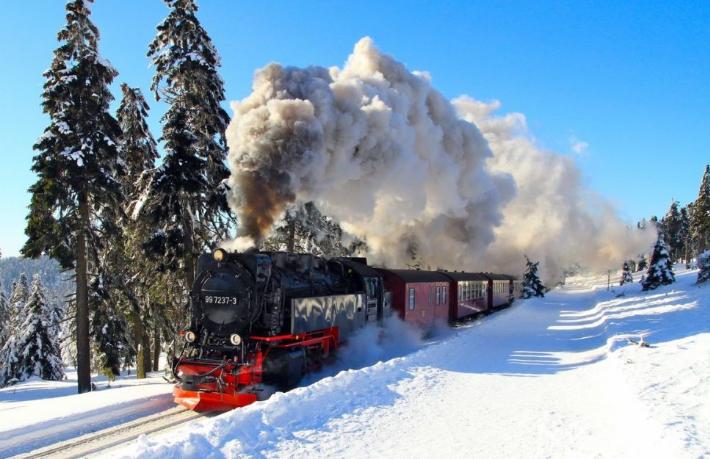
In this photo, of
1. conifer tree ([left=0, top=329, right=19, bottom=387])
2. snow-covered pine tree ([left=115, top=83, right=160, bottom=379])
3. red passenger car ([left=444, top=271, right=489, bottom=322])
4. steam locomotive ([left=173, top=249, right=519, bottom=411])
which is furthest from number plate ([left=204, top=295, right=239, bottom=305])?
conifer tree ([left=0, top=329, right=19, bottom=387])

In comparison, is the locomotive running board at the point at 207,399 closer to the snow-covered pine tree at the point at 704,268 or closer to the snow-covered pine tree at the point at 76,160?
the snow-covered pine tree at the point at 76,160

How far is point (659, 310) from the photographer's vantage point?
2273cm

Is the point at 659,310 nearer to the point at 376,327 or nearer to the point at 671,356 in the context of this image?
the point at 671,356

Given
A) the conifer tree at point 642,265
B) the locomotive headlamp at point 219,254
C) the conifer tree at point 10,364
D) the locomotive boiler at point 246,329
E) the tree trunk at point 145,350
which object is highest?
the locomotive headlamp at point 219,254

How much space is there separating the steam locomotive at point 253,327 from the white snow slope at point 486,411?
4.70ft

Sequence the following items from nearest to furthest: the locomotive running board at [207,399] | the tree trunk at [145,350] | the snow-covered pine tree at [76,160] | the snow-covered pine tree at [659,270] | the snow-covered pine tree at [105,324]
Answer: the locomotive running board at [207,399], the snow-covered pine tree at [76,160], the snow-covered pine tree at [105,324], the tree trunk at [145,350], the snow-covered pine tree at [659,270]

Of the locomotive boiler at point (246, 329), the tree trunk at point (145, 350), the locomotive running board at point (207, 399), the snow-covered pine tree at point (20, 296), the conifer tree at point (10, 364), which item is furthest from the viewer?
the snow-covered pine tree at point (20, 296)

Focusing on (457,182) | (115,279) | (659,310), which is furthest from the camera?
(457,182)

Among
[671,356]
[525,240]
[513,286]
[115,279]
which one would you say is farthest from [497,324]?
[525,240]

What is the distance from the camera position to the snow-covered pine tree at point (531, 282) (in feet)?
154

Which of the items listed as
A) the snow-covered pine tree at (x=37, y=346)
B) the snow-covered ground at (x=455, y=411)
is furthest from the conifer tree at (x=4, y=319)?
the snow-covered ground at (x=455, y=411)

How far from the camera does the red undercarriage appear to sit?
902 cm

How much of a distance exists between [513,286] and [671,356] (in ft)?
99.5

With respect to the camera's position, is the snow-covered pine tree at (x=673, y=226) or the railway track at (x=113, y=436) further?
the snow-covered pine tree at (x=673, y=226)
